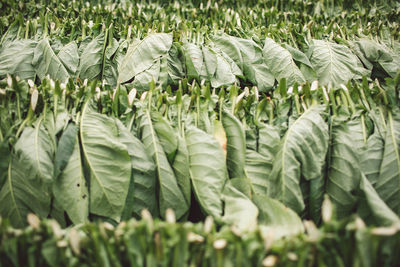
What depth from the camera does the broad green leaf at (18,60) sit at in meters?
1.41

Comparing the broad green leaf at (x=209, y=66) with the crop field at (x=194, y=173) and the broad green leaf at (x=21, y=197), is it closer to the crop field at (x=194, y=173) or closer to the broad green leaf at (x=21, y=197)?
the crop field at (x=194, y=173)

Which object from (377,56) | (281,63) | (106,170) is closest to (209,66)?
(281,63)

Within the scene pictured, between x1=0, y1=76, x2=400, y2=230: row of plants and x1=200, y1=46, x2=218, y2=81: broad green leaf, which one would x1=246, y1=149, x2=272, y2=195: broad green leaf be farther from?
x1=200, y1=46, x2=218, y2=81: broad green leaf

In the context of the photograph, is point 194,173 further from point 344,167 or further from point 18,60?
point 18,60

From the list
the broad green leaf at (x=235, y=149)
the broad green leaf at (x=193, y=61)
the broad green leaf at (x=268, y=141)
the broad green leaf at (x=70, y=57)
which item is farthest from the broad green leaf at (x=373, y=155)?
the broad green leaf at (x=70, y=57)

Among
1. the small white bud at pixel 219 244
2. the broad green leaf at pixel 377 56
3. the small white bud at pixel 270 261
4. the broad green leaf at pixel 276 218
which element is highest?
the broad green leaf at pixel 377 56

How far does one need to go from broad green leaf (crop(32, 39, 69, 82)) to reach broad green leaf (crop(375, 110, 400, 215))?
1444 mm

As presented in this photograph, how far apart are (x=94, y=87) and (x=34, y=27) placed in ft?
3.01

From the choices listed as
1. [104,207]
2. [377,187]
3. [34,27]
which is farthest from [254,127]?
[34,27]

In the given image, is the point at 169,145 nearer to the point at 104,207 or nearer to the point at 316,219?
the point at 104,207

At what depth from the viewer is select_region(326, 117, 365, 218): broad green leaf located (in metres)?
1.02

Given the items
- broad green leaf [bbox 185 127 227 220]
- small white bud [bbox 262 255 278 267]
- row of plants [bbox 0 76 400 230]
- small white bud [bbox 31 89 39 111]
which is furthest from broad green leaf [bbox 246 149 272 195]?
small white bud [bbox 31 89 39 111]

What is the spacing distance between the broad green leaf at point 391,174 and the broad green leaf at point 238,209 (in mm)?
499

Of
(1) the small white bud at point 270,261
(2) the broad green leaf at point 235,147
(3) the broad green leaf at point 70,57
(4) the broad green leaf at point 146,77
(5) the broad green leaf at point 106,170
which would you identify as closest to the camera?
(1) the small white bud at point 270,261
